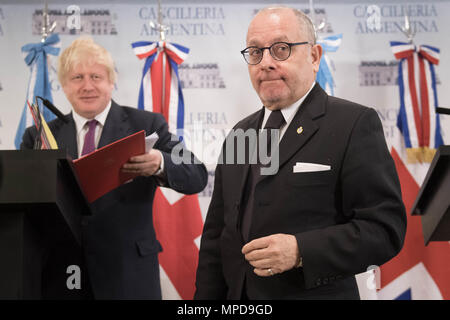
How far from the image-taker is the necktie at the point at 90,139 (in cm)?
187

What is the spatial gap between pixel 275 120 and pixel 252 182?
206mm

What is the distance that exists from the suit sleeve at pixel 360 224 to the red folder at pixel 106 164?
1.76 feet

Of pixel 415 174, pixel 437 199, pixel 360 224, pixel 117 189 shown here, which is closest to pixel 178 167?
pixel 117 189

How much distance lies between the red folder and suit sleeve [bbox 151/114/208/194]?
292 mm

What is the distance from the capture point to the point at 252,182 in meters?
1.35

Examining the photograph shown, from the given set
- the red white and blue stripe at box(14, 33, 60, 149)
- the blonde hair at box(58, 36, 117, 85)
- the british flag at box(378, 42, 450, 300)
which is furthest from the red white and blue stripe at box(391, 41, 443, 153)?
the red white and blue stripe at box(14, 33, 60, 149)

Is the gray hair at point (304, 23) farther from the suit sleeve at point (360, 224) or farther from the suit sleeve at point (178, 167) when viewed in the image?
the suit sleeve at point (178, 167)

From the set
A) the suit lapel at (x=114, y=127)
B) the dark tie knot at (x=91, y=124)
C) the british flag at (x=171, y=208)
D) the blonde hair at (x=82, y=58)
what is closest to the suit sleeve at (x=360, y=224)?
the suit lapel at (x=114, y=127)

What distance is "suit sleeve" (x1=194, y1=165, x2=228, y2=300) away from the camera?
1.41 m

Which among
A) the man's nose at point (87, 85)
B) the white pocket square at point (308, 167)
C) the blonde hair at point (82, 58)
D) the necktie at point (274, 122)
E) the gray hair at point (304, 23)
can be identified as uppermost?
the blonde hair at point (82, 58)

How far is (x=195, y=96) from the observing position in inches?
101

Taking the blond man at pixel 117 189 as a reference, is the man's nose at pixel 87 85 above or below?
above

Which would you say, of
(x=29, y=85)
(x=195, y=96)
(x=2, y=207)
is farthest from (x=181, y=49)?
(x=2, y=207)
